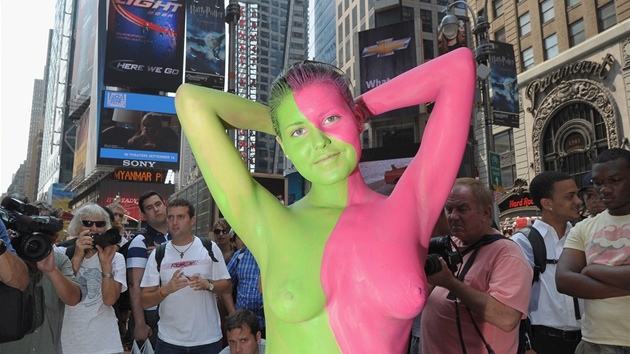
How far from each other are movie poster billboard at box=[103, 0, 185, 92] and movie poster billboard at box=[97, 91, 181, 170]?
3.12 m

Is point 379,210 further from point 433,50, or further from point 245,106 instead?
point 433,50

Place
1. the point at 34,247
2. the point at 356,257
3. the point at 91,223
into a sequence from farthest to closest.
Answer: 1. the point at 91,223
2. the point at 34,247
3. the point at 356,257

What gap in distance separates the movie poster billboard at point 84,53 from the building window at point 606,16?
31.3m

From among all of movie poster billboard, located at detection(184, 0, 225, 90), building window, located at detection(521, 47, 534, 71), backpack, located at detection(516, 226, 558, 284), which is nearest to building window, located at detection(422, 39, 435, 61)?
building window, located at detection(521, 47, 534, 71)

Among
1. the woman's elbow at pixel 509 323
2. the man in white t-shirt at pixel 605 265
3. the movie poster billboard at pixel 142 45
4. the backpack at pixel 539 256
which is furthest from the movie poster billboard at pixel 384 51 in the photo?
the woman's elbow at pixel 509 323

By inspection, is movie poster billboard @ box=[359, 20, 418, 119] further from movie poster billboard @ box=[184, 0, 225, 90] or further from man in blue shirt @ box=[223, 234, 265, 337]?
man in blue shirt @ box=[223, 234, 265, 337]

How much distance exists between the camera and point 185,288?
429 centimetres

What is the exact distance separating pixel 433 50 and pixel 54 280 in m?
39.8

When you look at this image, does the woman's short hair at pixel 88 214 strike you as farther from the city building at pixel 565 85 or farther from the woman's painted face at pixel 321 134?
the city building at pixel 565 85

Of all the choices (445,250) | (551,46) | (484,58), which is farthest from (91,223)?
(551,46)

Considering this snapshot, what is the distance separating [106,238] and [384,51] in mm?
25037

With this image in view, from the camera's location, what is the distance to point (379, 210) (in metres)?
1.45

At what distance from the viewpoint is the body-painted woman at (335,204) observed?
4.38ft

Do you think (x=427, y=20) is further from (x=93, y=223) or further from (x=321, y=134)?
(x=321, y=134)
